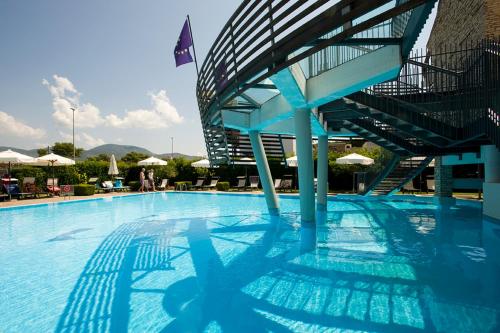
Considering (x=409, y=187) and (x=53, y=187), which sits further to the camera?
(x=53, y=187)

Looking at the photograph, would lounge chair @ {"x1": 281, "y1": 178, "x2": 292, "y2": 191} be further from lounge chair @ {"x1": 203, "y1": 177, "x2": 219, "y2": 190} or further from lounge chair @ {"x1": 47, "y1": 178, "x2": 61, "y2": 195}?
lounge chair @ {"x1": 47, "y1": 178, "x2": 61, "y2": 195}

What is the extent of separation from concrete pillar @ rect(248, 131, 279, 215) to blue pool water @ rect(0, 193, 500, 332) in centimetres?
304

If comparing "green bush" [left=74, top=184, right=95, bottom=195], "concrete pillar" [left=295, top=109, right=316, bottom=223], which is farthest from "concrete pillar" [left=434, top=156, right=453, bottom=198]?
"green bush" [left=74, top=184, right=95, bottom=195]

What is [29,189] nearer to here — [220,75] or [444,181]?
[220,75]

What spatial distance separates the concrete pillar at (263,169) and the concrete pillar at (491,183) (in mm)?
8298

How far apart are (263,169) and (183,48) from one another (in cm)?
612

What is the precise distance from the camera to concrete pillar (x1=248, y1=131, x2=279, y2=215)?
553 inches

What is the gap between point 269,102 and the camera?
1253 cm

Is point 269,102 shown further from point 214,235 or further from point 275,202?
point 214,235

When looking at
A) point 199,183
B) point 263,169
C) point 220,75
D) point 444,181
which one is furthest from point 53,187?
point 444,181

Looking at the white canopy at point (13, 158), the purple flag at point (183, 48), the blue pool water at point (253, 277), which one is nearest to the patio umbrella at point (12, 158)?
the white canopy at point (13, 158)

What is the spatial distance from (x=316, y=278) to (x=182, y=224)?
7.32m

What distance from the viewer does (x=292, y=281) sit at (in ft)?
18.6

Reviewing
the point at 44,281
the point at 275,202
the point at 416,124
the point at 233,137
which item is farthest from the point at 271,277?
the point at 233,137
